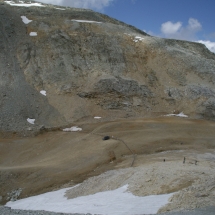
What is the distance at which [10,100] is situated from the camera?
93.2 ft

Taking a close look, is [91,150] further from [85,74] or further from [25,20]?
[25,20]

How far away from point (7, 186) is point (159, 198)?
9.22m

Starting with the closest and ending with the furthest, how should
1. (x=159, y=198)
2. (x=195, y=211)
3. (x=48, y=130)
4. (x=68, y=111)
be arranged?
(x=195, y=211) → (x=159, y=198) → (x=48, y=130) → (x=68, y=111)

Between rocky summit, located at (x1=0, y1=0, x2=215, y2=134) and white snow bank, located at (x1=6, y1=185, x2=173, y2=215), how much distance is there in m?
11.6

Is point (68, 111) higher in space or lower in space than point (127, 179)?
higher

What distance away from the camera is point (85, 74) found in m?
33.4

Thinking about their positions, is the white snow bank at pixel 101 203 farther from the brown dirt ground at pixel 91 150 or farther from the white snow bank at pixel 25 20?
the white snow bank at pixel 25 20

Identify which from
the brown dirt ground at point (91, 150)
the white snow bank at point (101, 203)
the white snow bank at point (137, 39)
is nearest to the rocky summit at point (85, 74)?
the white snow bank at point (137, 39)

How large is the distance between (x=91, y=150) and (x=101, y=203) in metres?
8.82

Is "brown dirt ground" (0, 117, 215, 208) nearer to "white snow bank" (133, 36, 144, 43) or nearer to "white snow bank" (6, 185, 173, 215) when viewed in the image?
"white snow bank" (6, 185, 173, 215)

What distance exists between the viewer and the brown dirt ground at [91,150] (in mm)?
18050

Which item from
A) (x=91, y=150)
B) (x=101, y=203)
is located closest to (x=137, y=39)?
(x=91, y=150)

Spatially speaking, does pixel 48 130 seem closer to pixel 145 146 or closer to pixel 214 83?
pixel 145 146

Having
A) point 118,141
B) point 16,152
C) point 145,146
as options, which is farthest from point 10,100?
point 145,146
